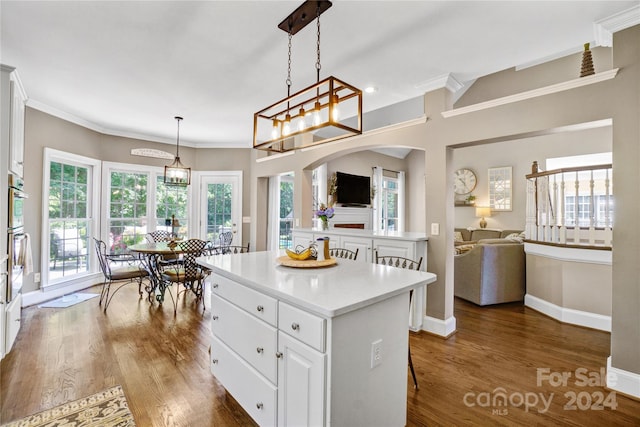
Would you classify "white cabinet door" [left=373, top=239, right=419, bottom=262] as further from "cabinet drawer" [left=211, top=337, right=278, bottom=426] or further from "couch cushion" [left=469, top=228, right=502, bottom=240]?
"couch cushion" [left=469, top=228, right=502, bottom=240]

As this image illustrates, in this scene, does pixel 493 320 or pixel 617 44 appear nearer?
pixel 617 44

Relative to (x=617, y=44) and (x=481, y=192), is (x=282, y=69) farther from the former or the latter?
(x=481, y=192)

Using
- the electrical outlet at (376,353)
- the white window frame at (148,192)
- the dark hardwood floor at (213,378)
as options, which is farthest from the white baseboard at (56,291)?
the electrical outlet at (376,353)

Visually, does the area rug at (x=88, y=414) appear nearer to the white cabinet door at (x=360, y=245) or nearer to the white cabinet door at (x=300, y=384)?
the white cabinet door at (x=300, y=384)

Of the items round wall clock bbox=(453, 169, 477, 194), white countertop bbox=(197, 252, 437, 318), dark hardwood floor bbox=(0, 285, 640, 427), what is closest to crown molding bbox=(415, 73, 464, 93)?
white countertop bbox=(197, 252, 437, 318)

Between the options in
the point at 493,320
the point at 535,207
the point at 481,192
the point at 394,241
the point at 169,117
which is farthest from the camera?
the point at 481,192

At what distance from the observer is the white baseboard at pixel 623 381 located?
6.93 ft

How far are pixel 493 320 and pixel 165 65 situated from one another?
4.55 m

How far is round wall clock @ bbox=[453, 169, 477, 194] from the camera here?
25.2 ft

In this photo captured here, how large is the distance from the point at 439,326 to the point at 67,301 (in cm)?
483

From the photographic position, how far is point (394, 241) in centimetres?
329

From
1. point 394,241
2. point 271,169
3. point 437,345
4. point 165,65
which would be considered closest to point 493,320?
point 437,345

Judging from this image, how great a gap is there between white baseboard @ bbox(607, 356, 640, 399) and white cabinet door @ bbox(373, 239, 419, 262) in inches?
65.6

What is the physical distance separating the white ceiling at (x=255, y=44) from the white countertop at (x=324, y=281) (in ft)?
5.87
